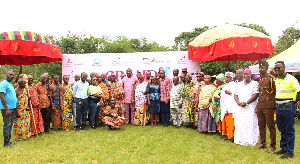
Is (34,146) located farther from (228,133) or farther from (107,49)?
(107,49)

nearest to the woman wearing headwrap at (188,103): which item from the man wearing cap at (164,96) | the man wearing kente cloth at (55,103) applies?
the man wearing cap at (164,96)

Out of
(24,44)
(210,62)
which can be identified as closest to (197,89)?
(24,44)

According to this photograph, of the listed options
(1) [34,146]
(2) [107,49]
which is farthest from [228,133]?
(2) [107,49]

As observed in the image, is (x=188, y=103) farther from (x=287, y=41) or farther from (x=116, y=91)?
(x=287, y=41)

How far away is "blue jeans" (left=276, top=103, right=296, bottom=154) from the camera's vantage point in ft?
14.4

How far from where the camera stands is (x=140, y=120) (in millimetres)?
7789

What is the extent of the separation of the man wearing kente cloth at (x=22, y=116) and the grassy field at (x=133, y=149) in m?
0.23

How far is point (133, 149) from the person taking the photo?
204 inches

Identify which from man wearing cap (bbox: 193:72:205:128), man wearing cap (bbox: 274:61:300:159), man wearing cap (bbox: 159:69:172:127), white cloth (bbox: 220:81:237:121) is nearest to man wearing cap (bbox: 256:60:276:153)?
man wearing cap (bbox: 274:61:300:159)

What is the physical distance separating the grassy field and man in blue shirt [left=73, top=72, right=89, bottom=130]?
490 millimetres

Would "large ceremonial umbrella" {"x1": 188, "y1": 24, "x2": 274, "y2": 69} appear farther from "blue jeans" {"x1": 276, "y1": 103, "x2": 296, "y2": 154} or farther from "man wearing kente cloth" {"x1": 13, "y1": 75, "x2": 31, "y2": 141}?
"man wearing kente cloth" {"x1": 13, "y1": 75, "x2": 31, "y2": 141}

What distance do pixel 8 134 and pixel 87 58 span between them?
4370 mm

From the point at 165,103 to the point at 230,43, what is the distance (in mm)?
2646

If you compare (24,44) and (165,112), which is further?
(165,112)
